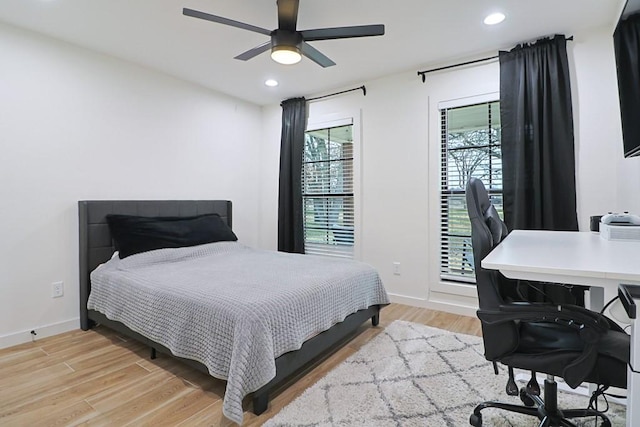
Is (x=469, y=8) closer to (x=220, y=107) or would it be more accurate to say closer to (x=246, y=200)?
(x=220, y=107)

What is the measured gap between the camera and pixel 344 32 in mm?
2139

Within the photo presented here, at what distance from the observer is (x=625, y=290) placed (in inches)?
39.9

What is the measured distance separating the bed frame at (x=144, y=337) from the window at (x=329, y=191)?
1.27m

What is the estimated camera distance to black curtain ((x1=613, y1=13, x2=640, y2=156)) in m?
1.68

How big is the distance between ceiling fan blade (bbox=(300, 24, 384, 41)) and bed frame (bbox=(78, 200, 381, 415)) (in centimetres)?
199

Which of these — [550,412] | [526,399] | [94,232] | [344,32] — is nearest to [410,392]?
[526,399]

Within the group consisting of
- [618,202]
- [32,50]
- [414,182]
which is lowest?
[618,202]

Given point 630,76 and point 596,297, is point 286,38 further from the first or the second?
point 596,297

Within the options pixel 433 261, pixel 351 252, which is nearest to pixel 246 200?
pixel 351 252

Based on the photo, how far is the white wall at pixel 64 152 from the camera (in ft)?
8.85

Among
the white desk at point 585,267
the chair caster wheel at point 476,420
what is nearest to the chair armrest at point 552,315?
the white desk at point 585,267

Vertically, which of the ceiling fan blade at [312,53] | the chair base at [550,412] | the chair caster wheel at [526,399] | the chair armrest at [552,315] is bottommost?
the chair caster wheel at [526,399]

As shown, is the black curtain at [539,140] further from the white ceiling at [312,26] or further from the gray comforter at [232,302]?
the gray comforter at [232,302]

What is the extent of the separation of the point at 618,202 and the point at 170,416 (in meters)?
3.47
